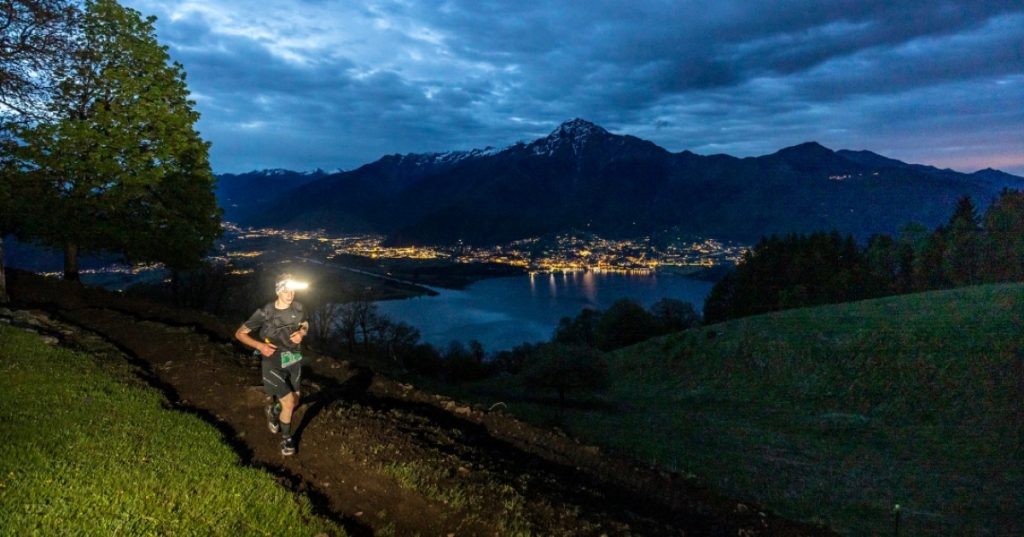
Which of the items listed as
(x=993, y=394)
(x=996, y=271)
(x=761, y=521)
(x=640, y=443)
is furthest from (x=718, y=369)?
(x=996, y=271)

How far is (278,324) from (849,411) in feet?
93.6

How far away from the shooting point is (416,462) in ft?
25.4

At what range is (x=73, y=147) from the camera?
1900 cm

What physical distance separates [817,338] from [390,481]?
1370 inches

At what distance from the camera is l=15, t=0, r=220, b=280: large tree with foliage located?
1877cm

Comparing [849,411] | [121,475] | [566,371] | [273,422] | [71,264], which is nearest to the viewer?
[121,475]

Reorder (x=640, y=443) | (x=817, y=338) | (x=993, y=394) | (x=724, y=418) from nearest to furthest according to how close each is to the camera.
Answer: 1. (x=640, y=443)
2. (x=993, y=394)
3. (x=724, y=418)
4. (x=817, y=338)

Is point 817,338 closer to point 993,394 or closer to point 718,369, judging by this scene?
point 718,369

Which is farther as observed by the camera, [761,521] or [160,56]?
[160,56]

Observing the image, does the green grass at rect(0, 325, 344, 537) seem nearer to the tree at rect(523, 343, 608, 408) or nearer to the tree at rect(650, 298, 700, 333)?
the tree at rect(523, 343, 608, 408)

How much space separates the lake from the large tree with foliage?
57.9 m

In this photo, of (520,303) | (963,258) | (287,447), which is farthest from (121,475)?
(520,303)

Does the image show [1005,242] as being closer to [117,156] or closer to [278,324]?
[278,324]

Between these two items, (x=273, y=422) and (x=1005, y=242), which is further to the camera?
(x=1005, y=242)
